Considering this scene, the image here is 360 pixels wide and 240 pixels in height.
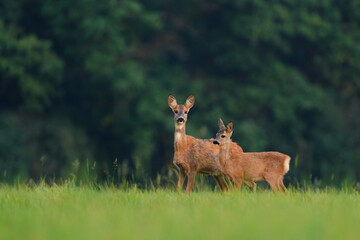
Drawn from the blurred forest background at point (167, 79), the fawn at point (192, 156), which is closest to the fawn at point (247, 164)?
the fawn at point (192, 156)

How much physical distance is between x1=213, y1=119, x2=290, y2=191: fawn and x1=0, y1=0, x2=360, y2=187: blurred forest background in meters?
9.84

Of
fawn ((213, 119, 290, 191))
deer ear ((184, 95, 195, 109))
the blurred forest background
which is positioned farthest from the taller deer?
the blurred forest background

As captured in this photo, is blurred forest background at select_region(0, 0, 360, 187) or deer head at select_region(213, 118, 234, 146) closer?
deer head at select_region(213, 118, 234, 146)

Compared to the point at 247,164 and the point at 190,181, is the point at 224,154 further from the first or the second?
the point at 190,181

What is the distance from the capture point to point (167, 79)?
75.8 ft

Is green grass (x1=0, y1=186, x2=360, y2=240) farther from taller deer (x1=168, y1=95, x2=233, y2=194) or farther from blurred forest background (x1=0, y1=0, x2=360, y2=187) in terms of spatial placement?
blurred forest background (x1=0, y1=0, x2=360, y2=187)

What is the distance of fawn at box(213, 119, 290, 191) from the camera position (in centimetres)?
1095

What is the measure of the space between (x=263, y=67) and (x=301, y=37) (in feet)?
6.17

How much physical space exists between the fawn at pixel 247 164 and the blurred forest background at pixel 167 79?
32.3 ft

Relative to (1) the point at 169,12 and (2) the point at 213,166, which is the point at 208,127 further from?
(2) the point at 213,166

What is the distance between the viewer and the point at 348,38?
24141 mm

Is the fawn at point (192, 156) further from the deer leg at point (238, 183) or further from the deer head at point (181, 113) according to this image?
the deer leg at point (238, 183)

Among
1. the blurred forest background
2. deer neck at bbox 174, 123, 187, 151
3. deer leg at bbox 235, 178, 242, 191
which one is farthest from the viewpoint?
the blurred forest background

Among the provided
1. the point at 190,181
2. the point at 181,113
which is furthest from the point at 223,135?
the point at 190,181
